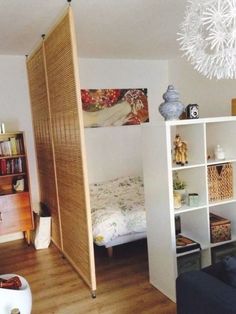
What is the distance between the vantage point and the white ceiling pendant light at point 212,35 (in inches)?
54.3

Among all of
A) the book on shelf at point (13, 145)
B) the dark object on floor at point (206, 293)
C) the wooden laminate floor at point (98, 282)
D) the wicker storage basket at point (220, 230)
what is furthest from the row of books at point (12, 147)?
the dark object on floor at point (206, 293)

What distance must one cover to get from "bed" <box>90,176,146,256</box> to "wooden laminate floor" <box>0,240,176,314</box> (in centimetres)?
22

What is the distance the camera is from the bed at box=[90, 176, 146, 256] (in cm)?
301

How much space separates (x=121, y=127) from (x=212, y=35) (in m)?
3.10

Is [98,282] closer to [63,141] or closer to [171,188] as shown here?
[171,188]

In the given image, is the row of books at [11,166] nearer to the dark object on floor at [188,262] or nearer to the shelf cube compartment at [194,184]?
the shelf cube compartment at [194,184]

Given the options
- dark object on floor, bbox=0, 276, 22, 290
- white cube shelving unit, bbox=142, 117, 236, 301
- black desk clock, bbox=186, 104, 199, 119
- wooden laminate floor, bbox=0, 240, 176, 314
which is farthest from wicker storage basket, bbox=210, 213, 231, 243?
dark object on floor, bbox=0, 276, 22, 290

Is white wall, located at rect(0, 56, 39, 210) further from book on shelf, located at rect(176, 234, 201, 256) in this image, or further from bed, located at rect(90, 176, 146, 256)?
book on shelf, located at rect(176, 234, 201, 256)

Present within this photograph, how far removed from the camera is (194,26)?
154cm

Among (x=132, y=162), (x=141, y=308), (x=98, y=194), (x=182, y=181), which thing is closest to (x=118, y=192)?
(x=98, y=194)

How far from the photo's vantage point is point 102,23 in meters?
2.80

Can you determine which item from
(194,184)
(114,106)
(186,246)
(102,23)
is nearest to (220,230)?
(186,246)

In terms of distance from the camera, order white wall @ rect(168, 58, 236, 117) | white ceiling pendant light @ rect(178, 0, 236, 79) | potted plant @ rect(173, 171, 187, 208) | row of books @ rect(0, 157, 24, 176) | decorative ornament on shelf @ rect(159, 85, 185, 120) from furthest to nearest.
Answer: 1. white wall @ rect(168, 58, 236, 117)
2. row of books @ rect(0, 157, 24, 176)
3. potted plant @ rect(173, 171, 187, 208)
4. decorative ornament on shelf @ rect(159, 85, 185, 120)
5. white ceiling pendant light @ rect(178, 0, 236, 79)

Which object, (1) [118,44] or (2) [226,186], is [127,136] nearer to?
(1) [118,44]
